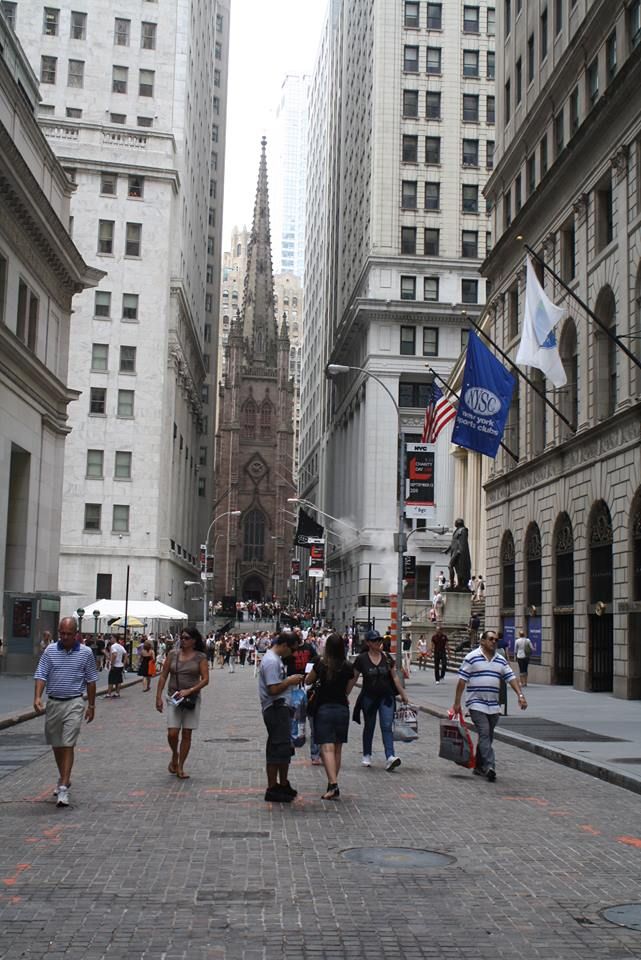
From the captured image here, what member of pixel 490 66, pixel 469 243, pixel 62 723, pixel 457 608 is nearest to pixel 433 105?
pixel 490 66

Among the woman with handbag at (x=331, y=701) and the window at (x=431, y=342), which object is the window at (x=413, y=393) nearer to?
the window at (x=431, y=342)

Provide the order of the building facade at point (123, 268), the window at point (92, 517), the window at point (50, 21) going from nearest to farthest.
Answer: the window at point (92, 517)
the building facade at point (123, 268)
the window at point (50, 21)

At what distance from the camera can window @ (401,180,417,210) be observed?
249 ft

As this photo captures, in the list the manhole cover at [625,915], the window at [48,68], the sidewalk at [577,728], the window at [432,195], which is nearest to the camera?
the manhole cover at [625,915]

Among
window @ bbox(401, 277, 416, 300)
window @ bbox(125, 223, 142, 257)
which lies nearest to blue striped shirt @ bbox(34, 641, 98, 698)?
window @ bbox(125, 223, 142, 257)

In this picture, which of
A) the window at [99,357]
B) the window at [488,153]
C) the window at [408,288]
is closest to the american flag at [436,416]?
the window at [99,357]

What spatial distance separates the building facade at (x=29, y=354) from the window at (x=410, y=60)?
38.8m

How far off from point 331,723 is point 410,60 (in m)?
72.1

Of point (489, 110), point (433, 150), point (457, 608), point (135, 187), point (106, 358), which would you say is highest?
point (489, 110)

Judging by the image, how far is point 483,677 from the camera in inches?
548

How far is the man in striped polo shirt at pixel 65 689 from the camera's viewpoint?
1130 cm

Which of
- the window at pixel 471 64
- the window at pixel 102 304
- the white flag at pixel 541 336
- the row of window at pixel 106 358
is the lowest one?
the white flag at pixel 541 336

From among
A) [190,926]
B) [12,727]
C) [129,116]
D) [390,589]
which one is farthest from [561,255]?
[129,116]

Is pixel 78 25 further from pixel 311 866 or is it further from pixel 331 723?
pixel 311 866
